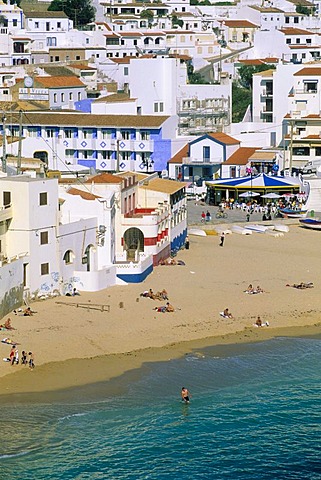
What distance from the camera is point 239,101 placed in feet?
298

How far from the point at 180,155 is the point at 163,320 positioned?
3226cm

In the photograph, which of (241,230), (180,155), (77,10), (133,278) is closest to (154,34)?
(77,10)

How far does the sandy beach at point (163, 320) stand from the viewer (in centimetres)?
3406

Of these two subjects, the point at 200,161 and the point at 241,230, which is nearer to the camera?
the point at 241,230

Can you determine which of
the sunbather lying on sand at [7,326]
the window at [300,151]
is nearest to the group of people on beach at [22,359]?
the sunbather lying on sand at [7,326]

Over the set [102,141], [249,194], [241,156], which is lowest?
[249,194]

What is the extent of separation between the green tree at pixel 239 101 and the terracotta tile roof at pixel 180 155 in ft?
53.2

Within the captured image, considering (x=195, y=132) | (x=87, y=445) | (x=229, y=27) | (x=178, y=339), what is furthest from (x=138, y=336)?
(x=229, y=27)

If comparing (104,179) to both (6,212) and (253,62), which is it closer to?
(6,212)

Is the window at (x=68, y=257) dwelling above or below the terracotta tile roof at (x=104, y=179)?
below

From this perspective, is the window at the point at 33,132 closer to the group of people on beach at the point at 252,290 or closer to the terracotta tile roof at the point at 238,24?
the group of people on beach at the point at 252,290

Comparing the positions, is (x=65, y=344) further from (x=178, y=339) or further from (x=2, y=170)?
(x=2, y=170)

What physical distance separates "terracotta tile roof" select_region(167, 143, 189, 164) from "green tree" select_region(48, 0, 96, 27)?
55861 millimetres

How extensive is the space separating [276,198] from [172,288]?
20.9 m
